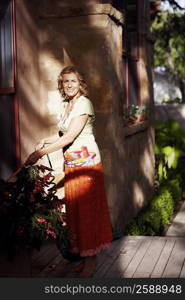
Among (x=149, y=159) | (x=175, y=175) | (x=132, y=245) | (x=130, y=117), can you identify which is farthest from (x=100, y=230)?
(x=175, y=175)

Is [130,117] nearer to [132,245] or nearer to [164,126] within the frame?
[132,245]

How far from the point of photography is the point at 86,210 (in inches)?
195

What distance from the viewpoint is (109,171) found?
661cm

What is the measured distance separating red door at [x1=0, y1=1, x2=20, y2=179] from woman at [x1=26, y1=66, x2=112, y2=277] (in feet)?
4.37

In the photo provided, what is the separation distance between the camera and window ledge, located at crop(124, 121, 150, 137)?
7.59 meters

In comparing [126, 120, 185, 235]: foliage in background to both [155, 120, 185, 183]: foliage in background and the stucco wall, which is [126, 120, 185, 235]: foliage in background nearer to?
[155, 120, 185, 183]: foliage in background

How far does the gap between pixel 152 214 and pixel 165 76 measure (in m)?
54.4

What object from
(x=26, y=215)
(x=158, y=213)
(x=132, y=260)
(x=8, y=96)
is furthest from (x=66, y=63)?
(x=26, y=215)

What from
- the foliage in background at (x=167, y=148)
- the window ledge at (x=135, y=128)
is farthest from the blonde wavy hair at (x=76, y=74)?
the foliage in background at (x=167, y=148)

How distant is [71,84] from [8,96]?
60.5 inches

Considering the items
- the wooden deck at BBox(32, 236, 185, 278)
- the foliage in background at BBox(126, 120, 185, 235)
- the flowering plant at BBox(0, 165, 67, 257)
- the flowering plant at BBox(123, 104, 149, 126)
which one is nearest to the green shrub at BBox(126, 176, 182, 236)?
the foliage in background at BBox(126, 120, 185, 235)

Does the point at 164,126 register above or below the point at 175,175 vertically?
above

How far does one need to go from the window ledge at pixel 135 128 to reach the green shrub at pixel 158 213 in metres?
1.03

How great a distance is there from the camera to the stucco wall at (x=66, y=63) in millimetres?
6465
